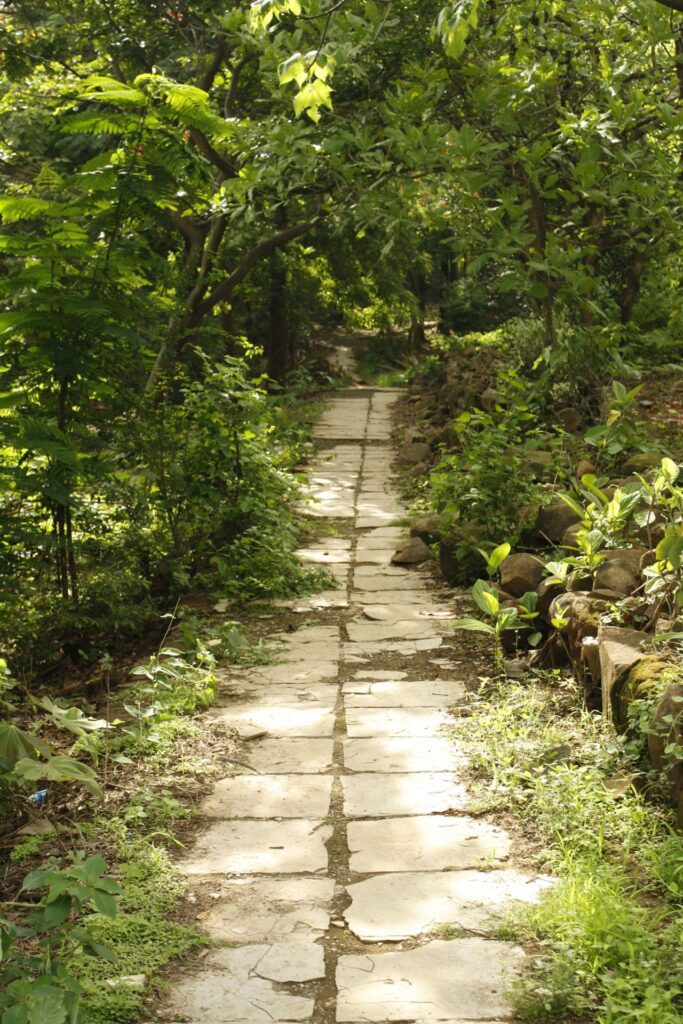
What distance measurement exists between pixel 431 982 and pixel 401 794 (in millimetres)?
1217

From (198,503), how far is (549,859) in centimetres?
418

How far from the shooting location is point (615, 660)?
13.5 ft

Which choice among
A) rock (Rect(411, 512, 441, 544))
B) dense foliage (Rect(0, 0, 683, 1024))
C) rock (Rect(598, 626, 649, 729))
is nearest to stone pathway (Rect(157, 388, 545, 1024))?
dense foliage (Rect(0, 0, 683, 1024))

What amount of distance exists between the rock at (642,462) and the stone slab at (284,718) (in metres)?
3.00

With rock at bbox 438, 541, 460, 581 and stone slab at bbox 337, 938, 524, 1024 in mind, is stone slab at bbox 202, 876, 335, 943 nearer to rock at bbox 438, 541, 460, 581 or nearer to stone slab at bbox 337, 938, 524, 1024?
stone slab at bbox 337, 938, 524, 1024

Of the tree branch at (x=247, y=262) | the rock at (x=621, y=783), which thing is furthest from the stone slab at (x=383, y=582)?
the tree branch at (x=247, y=262)

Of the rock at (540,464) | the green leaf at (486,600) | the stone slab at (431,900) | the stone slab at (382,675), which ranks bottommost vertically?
the stone slab at (382,675)

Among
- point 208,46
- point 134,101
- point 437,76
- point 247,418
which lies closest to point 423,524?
point 247,418

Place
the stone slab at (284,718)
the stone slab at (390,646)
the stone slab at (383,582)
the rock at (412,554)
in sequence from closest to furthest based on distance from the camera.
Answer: the stone slab at (284,718)
the stone slab at (390,646)
the stone slab at (383,582)
the rock at (412,554)

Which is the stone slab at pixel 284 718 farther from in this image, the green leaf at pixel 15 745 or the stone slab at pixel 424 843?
the green leaf at pixel 15 745

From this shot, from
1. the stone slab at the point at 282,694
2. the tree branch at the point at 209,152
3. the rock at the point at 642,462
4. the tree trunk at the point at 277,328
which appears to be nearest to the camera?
the stone slab at the point at 282,694

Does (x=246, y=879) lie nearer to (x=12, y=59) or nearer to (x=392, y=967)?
(x=392, y=967)

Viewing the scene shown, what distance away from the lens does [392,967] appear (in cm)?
280

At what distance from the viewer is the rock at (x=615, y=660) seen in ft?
13.2
